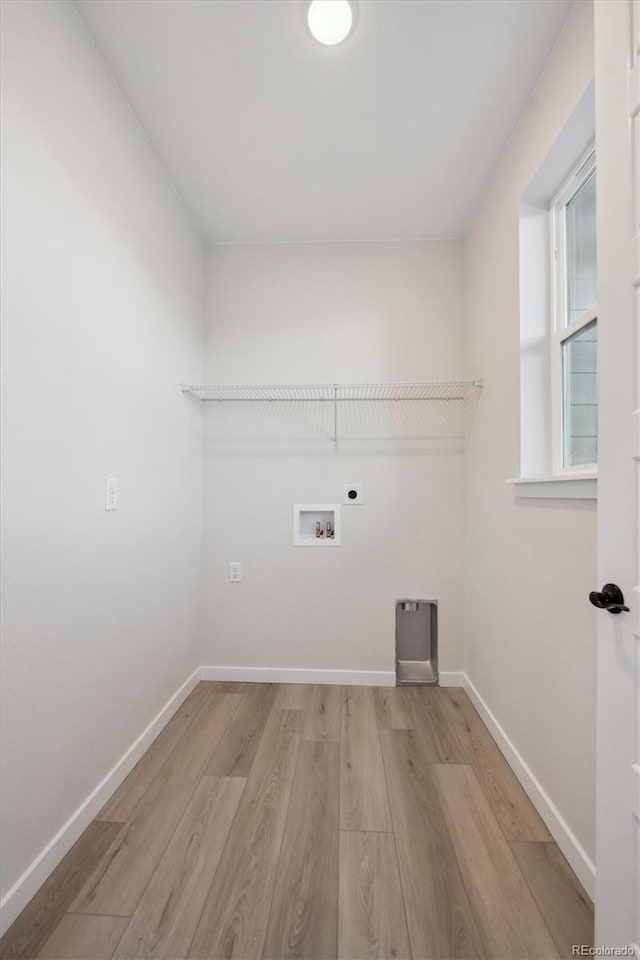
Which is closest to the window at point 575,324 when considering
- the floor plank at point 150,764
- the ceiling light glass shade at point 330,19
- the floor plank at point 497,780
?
the ceiling light glass shade at point 330,19

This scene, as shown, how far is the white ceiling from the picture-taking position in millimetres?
1371

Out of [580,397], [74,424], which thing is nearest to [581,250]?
[580,397]

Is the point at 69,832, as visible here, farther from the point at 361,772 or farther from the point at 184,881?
the point at 361,772

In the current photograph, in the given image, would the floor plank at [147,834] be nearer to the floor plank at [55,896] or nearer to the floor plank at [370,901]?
the floor plank at [55,896]

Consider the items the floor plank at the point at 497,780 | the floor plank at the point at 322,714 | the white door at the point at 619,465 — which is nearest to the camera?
the white door at the point at 619,465

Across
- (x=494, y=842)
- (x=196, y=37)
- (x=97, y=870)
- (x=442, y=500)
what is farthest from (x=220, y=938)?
(x=196, y=37)

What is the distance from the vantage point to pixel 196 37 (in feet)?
4.66

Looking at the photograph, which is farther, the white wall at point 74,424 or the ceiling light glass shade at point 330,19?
the ceiling light glass shade at point 330,19

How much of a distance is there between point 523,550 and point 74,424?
5.67ft

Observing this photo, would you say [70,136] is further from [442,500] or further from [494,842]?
[494,842]

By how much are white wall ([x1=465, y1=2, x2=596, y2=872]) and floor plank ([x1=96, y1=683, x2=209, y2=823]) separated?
1.49 meters

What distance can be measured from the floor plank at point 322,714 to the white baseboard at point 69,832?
71cm

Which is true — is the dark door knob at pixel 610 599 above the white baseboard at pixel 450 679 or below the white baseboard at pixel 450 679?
above

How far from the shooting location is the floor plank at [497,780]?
146 centimetres
